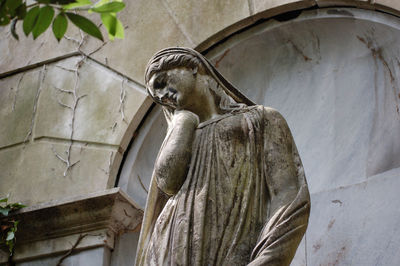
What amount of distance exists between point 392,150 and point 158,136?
5.12ft

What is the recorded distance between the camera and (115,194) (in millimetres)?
Result: 5523

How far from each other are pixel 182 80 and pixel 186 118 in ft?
0.74

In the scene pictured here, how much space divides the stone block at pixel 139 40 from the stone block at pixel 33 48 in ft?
0.53

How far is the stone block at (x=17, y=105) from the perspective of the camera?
6.33 m

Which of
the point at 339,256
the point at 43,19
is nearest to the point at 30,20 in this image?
the point at 43,19

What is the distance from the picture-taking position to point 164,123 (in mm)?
6031

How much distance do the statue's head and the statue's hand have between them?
0.19 ft

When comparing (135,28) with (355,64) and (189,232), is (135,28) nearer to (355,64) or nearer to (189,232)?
(355,64)

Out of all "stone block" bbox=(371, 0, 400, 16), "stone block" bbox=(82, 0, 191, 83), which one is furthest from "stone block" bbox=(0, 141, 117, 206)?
"stone block" bbox=(371, 0, 400, 16)

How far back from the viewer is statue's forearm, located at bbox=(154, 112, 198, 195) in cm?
417

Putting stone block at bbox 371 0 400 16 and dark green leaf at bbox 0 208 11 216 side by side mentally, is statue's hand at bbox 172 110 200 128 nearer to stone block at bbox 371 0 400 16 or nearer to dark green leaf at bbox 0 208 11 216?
stone block at bbox 371 0 400 16

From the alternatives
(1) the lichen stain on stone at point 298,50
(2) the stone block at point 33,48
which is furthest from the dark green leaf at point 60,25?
(2) the stone block at point 33,48

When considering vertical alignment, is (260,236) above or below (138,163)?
below

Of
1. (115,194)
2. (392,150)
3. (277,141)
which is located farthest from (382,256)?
(115,194)
